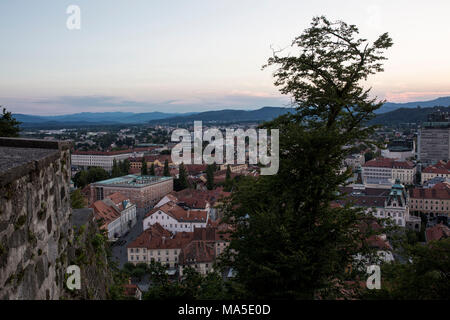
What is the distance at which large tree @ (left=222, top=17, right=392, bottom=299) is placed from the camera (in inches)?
243

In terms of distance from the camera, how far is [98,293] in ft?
16.0

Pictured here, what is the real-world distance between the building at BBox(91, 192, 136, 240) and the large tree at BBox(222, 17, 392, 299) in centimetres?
3100

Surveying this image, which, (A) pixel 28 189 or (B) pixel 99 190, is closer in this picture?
(A) pixel 28 189

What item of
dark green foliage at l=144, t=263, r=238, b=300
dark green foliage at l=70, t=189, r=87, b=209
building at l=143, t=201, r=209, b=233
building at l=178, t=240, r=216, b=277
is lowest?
building at l=143, t=201, r=209, b=233

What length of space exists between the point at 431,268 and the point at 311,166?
280 centimetres

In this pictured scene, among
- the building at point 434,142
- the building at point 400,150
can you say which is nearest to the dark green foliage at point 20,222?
the building at point 400,150

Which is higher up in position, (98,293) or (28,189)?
(28,189)

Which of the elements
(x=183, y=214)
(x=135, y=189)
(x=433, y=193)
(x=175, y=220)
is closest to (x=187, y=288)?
(x=175, y=220)

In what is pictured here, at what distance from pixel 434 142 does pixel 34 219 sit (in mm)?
120056

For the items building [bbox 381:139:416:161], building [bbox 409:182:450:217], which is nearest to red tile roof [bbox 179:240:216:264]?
building [bbox 409:182:450:217]

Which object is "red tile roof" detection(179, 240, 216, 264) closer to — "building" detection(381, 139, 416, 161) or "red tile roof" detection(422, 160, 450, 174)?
"red tile roof" detection(422, 160, 450, 174)
